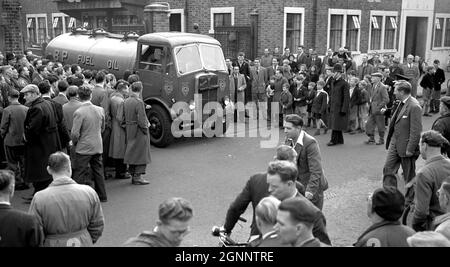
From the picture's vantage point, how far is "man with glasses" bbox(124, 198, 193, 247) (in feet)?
10.7

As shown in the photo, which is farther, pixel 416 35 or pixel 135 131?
pixel 416 35

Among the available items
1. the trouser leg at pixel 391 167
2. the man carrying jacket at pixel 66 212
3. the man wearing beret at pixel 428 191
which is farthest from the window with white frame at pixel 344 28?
the man carrying jacket at pixel 66 212

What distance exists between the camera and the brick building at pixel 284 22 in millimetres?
20219

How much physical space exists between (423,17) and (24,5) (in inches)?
952

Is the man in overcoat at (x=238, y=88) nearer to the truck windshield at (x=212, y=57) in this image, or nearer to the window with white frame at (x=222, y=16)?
the truck windshield at (x=212, y=57)

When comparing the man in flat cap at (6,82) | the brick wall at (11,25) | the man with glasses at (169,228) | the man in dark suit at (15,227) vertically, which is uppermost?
the brick wall at (11,25)

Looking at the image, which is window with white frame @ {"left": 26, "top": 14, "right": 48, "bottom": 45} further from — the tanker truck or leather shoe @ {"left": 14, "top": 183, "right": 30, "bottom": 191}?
leather shoe @ {"left": 14, "top": 183, "right": 30, "bottom": 191}

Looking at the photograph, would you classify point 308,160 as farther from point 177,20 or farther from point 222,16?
point 177,20

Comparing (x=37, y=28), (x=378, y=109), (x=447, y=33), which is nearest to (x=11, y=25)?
(x=378, y=109)

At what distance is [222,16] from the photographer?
20.9 metres

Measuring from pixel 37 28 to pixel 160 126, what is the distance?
2160 centimetres

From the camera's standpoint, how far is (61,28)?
28.2 metres

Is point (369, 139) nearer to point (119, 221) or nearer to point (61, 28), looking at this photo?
point (119, 221)

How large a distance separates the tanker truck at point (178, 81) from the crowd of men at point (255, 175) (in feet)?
5.51
